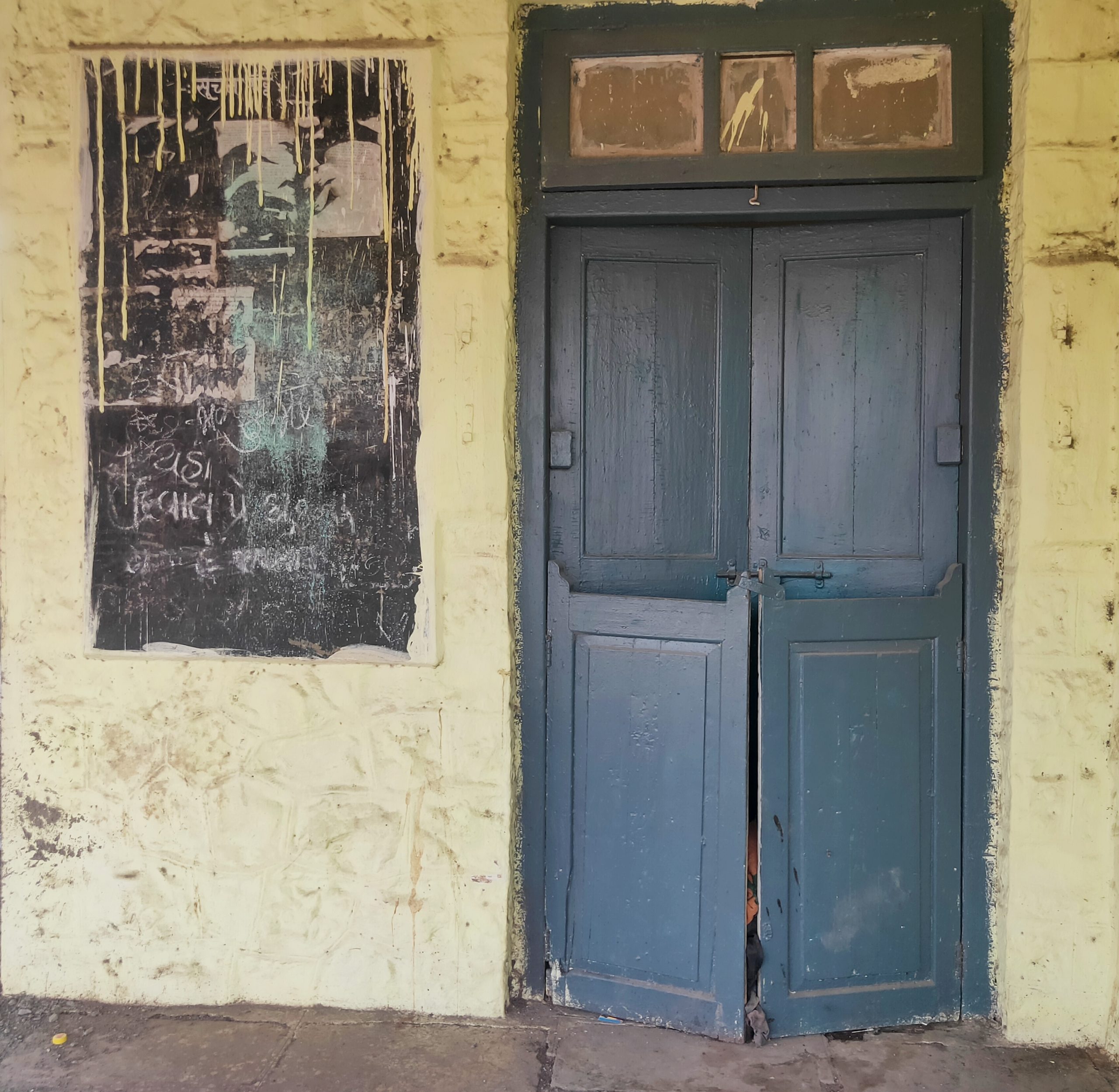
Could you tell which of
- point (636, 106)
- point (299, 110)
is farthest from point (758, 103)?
point (299, 110)

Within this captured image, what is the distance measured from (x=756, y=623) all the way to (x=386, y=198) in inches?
64.5

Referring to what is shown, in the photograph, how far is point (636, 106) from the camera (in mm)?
2367

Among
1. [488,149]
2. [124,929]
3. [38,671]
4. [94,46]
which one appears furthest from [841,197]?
[124,929]

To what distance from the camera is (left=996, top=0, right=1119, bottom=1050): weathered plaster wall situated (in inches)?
87.7

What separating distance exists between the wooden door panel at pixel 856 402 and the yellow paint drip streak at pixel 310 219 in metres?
1.32

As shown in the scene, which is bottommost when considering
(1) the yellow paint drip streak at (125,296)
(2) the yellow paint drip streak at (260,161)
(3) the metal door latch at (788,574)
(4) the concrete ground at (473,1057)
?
(4) the concrete ground at (473,1057)

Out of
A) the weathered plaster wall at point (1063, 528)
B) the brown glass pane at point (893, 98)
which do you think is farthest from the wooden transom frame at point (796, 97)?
the weathered plaster wall at point (1063, 528)

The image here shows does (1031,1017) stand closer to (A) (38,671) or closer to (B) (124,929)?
(B) (124,929)

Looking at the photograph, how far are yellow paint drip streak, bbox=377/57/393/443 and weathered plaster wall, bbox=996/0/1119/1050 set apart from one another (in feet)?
5.78

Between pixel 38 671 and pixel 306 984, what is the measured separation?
1252mm

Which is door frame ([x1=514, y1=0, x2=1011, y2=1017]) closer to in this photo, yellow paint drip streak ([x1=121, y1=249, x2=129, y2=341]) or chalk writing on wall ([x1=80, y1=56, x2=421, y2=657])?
chalk writing on wall ([x1=80, y1=56, x2=421, y2=657])

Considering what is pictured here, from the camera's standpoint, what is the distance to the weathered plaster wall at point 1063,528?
2.23 m

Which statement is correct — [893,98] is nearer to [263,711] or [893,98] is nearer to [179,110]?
[179,110]

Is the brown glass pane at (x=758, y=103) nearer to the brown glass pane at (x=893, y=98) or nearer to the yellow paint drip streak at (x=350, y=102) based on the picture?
the brown glass pane at (x=893, y=98)
